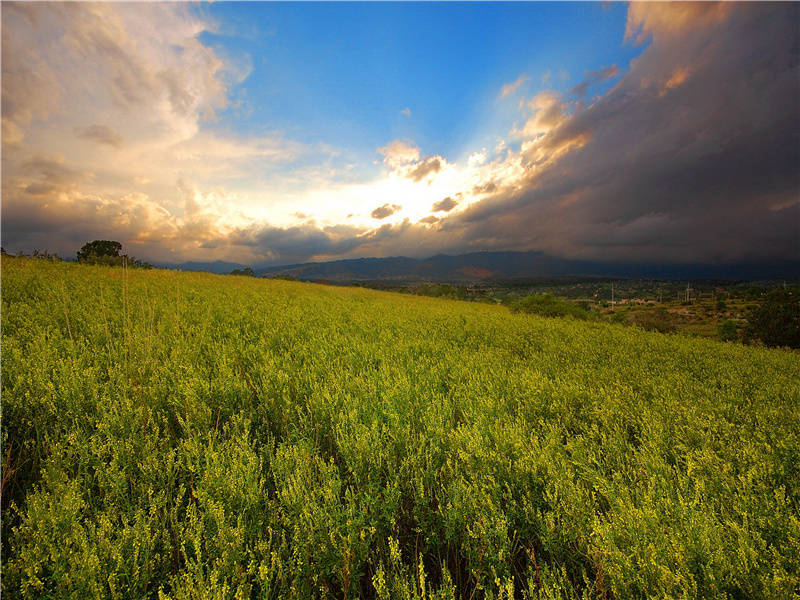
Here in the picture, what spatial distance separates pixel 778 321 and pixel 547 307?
77.6 ft

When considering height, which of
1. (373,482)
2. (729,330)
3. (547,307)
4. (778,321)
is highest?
(373,482)

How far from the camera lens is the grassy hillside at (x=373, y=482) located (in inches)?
58.8

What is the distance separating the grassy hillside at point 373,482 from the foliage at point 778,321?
3697 centimetres

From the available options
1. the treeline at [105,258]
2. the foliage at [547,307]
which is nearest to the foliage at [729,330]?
the foliage at [547,307]

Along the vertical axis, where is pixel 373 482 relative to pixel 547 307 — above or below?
above

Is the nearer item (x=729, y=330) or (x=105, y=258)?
(x=105, y=258)

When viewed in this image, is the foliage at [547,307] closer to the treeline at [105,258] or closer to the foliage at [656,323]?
the foliage at [656,323]

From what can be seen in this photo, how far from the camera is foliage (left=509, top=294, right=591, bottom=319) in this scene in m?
22.9

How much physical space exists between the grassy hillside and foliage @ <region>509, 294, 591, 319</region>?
19791mm

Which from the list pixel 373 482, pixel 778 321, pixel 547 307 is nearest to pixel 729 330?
pixel 778 321

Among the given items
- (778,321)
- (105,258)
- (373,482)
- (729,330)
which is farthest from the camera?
(729,330)

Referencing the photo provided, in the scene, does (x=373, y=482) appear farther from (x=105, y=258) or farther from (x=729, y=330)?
(x=729, y=330)

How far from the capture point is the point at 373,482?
2102 millimetres

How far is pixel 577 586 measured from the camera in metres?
1.65
